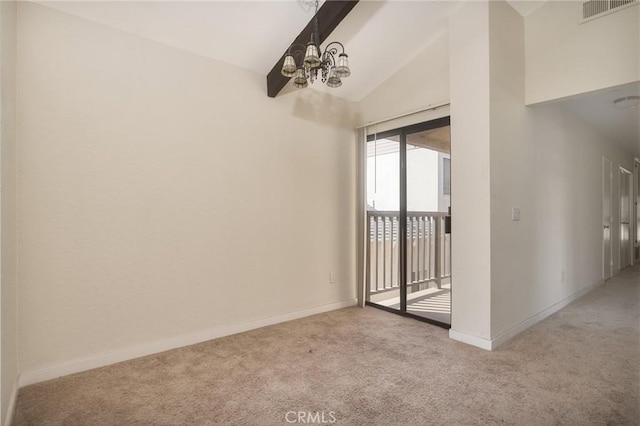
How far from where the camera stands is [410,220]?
363cm

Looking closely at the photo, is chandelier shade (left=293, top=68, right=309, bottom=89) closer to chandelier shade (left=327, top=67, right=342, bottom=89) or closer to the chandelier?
the chandelier

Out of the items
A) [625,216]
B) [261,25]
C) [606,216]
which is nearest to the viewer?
[261,25]

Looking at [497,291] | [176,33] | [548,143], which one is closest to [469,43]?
[548,143]

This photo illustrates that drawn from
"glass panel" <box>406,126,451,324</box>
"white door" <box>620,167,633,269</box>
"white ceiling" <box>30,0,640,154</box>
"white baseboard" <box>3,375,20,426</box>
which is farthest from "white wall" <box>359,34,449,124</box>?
"white door" <box>620,167,633,269</box>

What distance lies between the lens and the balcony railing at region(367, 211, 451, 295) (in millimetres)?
3795

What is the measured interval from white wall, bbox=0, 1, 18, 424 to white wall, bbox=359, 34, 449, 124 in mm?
3002

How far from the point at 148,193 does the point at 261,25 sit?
161cm

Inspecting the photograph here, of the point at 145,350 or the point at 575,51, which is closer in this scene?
the point at 145,350

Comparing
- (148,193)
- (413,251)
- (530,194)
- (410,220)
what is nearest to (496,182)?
(530,194)

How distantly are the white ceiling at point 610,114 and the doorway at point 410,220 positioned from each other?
4.47 feet

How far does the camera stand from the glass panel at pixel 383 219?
3.63 meters

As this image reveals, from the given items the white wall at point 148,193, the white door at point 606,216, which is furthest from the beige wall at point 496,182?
the white door at point 606,216

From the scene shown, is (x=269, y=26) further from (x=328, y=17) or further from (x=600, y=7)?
(x=600, y=7)

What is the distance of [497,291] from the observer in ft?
8.50
